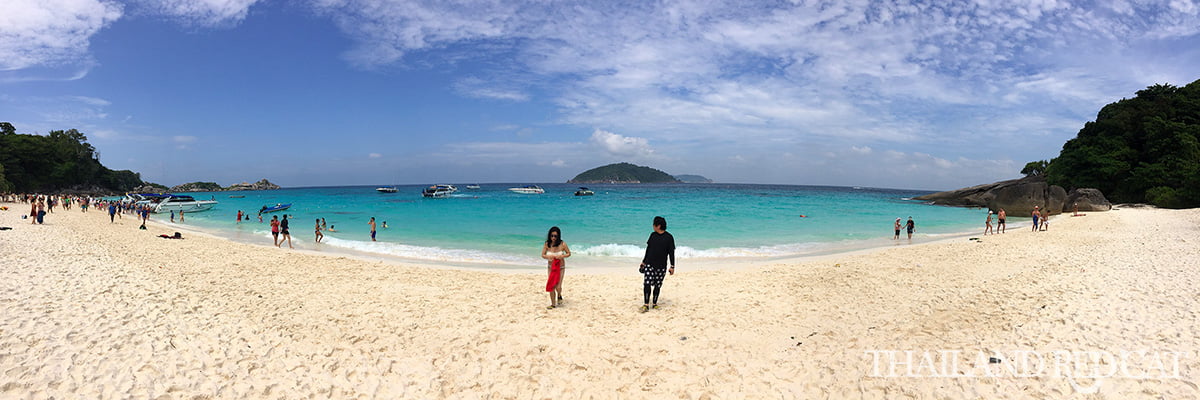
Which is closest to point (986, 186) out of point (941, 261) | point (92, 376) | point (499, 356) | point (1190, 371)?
point (941, 261)

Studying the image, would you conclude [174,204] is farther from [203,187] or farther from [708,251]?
[203,187]

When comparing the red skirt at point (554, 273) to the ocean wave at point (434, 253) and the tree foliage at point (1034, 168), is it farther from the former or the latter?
the tree foliage at point (1034, 168)

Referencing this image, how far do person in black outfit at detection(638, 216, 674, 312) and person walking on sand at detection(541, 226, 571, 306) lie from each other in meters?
1.30

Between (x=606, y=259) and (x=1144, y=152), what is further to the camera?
(x=1144, y=152)

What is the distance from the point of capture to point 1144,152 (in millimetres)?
42031

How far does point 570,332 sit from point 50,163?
120355mm

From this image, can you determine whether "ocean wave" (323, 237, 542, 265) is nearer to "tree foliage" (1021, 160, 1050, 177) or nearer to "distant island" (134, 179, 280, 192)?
"tree foliage" (1021, 160, 1050, 177)

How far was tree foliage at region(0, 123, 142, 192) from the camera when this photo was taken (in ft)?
234

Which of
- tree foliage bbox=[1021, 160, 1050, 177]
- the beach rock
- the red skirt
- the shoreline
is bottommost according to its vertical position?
the shoreline

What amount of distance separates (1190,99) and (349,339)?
224 feet

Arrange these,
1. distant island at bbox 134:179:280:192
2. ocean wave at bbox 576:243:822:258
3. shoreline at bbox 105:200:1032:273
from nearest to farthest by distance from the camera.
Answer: shoreline at bbox 105:200:1032:273 → ocean wave at bbox 576:243:822:258 → distant island at bbox 134:179:280:192

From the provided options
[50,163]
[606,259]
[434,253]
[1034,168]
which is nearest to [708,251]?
[606,259]

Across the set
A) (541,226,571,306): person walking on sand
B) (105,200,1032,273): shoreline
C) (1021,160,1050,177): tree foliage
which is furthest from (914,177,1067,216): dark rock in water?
(541,226,571,306): person walking on sand

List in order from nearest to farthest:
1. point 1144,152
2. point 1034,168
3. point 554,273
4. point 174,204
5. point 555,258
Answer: point 555,258 < point 554,273 < point 1144,152 < point 174,204 < point 1034,168
